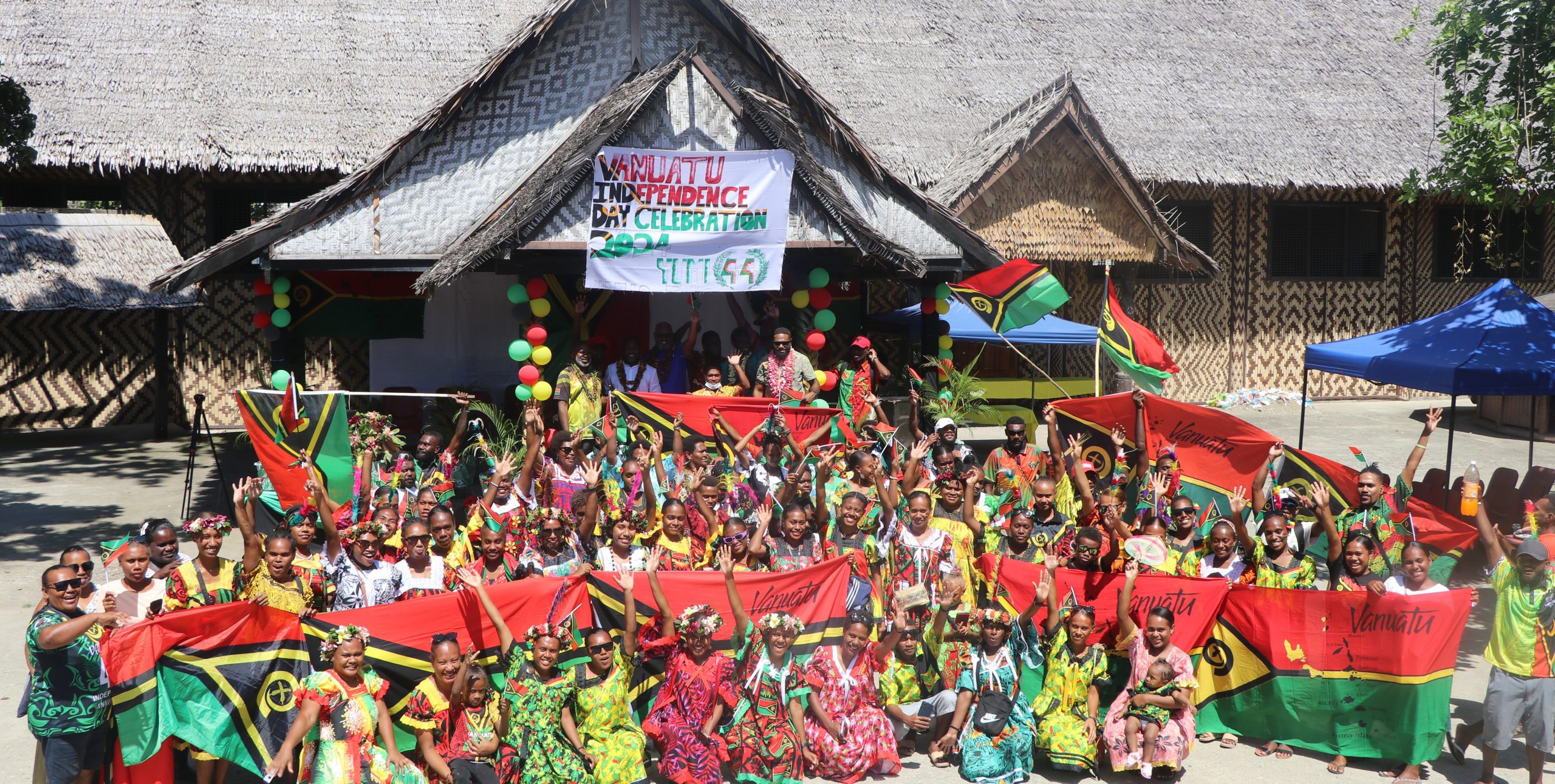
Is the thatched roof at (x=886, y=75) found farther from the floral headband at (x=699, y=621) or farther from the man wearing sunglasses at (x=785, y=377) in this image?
the floral headband at (x=699, y=621)

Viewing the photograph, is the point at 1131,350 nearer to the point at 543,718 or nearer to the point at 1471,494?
the point at 1471,494

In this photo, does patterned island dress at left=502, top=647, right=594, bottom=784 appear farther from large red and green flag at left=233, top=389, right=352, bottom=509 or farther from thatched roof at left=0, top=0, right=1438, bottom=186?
thatched roof at left=0, top=0, right=1438, bottom=186

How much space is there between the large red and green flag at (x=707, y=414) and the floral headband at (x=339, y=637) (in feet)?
12.6

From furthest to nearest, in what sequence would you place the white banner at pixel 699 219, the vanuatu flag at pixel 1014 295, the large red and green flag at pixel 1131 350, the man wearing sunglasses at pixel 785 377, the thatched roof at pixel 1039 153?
1. the thatched roof at pixel 1039 153
2. the vanuatu flag at pixel 1014 295
3. the large red and green flag at pixel 1131 350
4. the man wearing sunglasses at pixel 785 377
5. the white banner at pixel 699 219

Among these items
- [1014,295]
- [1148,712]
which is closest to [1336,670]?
[1148,712]

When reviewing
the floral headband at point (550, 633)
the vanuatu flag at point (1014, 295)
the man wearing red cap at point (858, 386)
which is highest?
the vanuatu flag at point (1014, 295)

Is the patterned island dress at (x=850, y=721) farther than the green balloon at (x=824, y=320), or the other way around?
the green balloon at (x=824, y=320)

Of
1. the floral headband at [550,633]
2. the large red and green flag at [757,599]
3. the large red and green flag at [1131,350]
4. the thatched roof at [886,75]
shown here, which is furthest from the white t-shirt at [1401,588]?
the thatched roof at [886,75]

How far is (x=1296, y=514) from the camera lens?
8.70 metres

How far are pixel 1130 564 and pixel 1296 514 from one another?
2.25 metres

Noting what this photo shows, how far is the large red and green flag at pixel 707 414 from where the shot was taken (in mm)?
9922

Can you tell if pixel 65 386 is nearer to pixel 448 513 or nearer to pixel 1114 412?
pixel 448 513

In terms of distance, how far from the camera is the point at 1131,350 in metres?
11.5

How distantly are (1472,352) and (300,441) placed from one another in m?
9.31
